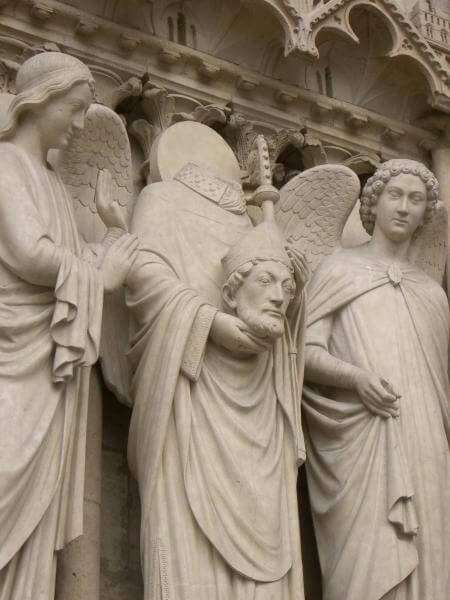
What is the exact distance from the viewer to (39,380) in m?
5.27

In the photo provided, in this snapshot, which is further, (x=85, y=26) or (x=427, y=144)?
(x=427, y=144)

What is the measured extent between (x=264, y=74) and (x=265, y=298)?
1793 millimetres

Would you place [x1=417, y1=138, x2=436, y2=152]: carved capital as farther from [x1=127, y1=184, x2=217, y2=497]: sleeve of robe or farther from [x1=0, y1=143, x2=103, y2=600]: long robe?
[x1=0, y1=143, x2=103, y2=600]: long robe

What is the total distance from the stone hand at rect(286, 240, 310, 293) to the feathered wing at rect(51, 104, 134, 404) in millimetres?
717

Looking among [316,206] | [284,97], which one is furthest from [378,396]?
[284,97]

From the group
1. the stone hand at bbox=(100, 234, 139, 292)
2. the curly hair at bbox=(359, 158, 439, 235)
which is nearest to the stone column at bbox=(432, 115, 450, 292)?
the curly hair at bbox=(359, 158, 439, 235)

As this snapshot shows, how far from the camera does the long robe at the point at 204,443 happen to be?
5.34m

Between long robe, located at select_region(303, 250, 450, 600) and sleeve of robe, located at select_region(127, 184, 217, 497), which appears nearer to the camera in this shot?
sleeve of robe, located at select_region(127, 184, 217, 497)

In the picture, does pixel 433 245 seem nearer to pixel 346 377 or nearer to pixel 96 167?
Result: pixel 346 377

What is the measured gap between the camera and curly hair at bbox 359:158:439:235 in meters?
6.59

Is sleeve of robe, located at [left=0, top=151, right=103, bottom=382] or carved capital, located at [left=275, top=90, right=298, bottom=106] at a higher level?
carved capital, located at [left=275, top=90, right=298, bottom=106]

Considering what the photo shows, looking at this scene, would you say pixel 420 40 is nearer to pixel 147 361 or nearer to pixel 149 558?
pixel 147 361

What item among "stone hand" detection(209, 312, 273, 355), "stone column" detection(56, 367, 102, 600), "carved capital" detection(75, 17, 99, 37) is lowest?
"stone column" detection(56, 367, 102, 600)

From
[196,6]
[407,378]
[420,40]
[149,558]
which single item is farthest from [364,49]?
[149,558]
